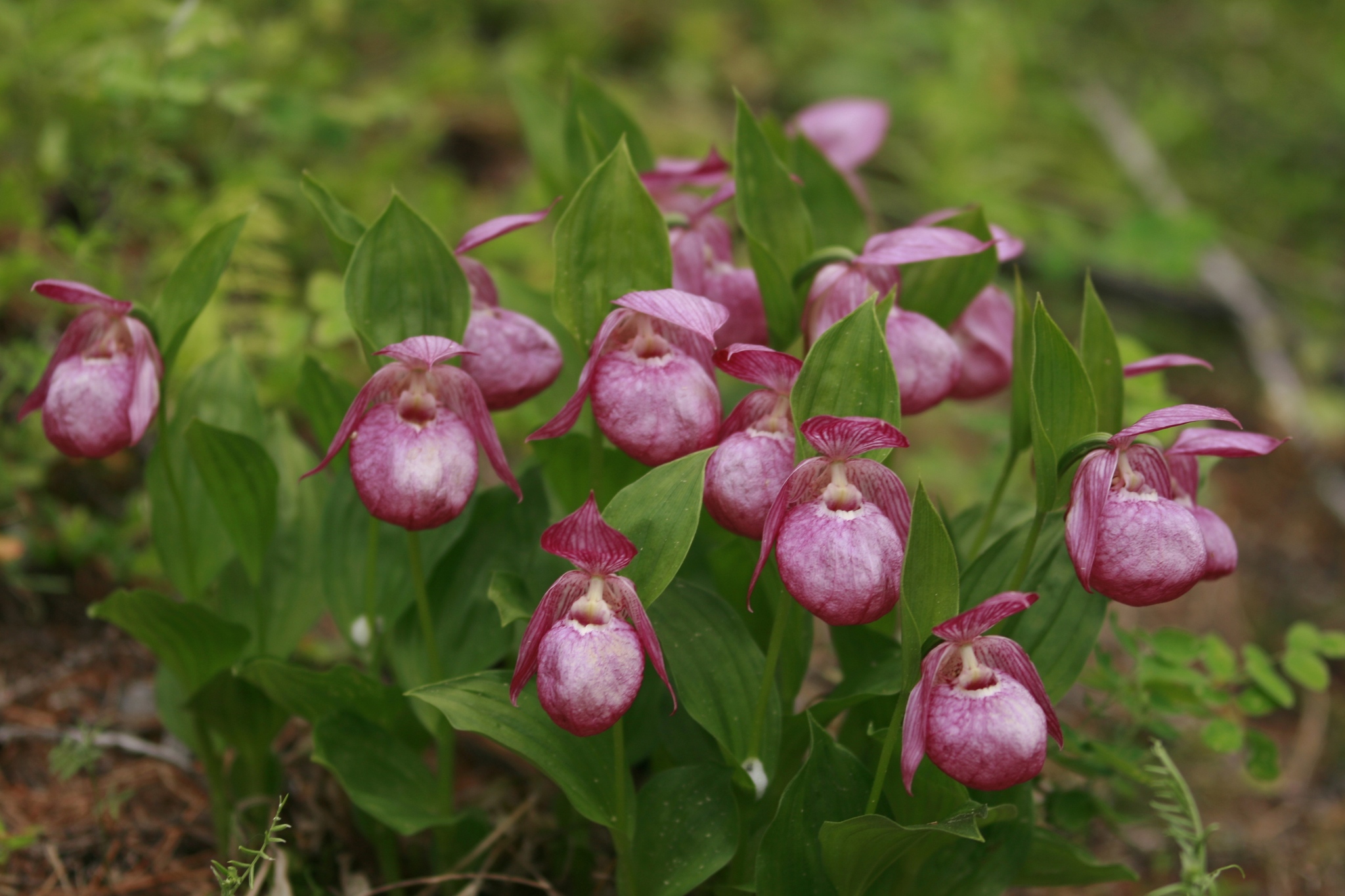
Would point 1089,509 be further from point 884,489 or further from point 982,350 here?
point 982,350

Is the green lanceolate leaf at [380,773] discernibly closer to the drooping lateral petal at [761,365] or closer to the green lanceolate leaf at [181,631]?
the green lanceolate leaf at [181,631]

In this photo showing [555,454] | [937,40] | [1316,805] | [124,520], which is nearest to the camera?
[555,454]

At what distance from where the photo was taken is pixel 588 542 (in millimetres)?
966

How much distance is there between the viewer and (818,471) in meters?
1.02

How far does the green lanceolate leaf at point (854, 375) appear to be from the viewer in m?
1.03

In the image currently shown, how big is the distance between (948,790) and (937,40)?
13.3ft

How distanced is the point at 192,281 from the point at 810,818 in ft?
3.35

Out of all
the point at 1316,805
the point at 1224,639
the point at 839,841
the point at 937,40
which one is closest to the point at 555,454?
the point at 839,841

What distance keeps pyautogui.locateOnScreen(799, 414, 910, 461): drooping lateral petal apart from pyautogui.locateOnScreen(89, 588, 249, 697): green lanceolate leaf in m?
0.83

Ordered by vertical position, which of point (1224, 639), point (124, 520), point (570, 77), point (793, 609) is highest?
point (570, 77)

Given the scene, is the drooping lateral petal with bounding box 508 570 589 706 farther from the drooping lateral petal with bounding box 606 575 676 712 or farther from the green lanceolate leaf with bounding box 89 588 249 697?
the green lanceolate leaf with bounding box 89 588 249 697

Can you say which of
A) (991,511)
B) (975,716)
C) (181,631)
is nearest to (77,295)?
(181,631)

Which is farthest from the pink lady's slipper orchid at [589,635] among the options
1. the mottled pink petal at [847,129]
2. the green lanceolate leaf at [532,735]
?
the mottled pink petal at [847,129]

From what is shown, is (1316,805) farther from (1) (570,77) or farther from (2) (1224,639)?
(1) (570,77)
